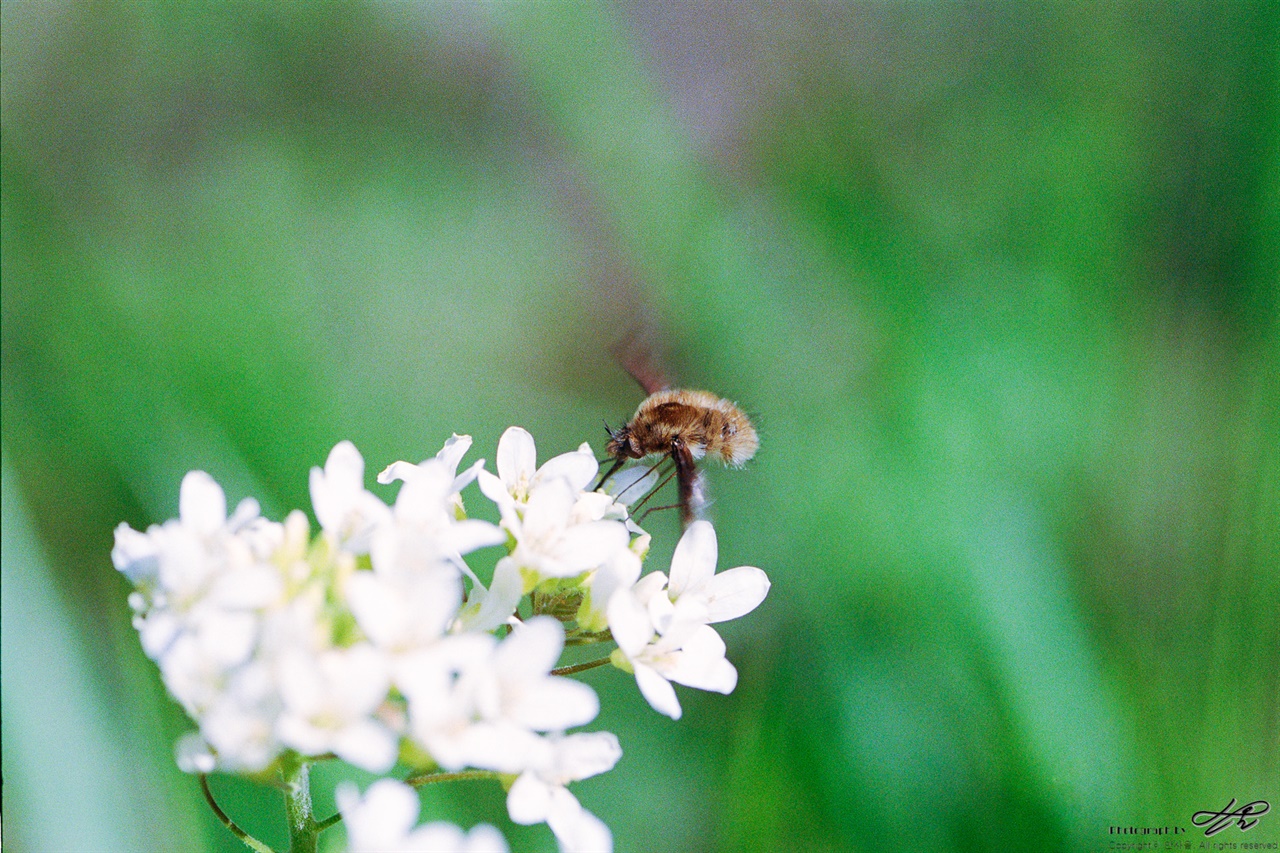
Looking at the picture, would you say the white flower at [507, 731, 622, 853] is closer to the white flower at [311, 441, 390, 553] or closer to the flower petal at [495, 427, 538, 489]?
the white flower at [311, 441, 390, 553]

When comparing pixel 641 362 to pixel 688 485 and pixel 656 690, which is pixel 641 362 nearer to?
pixel 688 485

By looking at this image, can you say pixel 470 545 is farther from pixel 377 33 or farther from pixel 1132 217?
pixel 377 33

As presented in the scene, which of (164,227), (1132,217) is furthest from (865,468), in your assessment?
(164,227)
